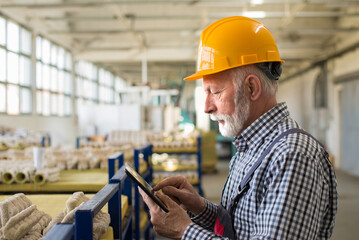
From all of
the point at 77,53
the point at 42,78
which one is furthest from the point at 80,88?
the point at 42,78

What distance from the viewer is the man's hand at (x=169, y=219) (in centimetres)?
148

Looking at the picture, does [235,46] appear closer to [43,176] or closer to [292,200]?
[292,200]

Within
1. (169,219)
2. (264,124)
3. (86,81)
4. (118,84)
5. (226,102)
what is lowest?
(169,219)

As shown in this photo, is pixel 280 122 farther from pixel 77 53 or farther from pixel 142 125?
pixel 77 53

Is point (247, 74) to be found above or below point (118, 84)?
below

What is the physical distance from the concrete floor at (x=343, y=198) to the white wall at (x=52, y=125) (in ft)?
15.0

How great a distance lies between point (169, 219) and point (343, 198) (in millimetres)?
8185

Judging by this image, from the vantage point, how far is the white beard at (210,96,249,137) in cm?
163

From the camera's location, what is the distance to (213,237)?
1.37 metres

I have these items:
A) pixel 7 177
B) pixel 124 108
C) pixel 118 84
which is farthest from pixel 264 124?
pixel 118 84

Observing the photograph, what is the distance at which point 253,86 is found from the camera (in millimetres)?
1605

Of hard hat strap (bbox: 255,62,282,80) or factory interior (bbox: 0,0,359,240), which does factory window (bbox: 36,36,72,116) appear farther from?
hard hat strap (bbox: 255,62,282,80)

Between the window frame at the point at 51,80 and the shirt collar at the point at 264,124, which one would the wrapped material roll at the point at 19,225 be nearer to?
the shirt collar at the point at 264,124

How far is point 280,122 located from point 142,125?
34.8ft
